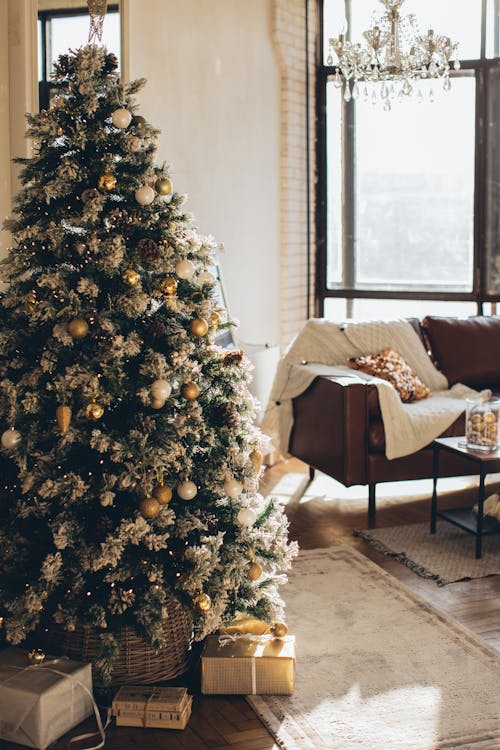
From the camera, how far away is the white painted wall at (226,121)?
5.14m

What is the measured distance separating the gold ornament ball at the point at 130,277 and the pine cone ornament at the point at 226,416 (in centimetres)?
48

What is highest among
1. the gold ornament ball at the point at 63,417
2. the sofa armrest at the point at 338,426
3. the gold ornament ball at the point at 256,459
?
the gold ornament ball at the point at 63,417

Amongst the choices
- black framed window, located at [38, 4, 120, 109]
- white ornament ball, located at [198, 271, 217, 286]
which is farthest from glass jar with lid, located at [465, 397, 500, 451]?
black framed window, located at [38, 4, 120, 109]

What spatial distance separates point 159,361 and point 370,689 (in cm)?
123

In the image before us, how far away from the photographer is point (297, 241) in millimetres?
6719

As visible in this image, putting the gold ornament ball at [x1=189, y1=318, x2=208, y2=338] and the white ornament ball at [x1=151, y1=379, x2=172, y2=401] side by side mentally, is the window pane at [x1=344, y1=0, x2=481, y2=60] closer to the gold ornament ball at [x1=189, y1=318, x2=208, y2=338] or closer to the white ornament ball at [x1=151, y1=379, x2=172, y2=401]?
the gold ornament ball at [x1=189, y1=318, x2=208, y2=338]

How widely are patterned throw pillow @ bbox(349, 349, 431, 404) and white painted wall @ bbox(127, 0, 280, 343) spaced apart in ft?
3.72

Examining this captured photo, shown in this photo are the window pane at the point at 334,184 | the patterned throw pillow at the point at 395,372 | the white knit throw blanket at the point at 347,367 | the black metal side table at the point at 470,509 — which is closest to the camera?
the black metal side table at the point at 470,509

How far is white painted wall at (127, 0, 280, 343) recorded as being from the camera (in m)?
5.14

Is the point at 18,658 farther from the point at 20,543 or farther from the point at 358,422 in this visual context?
the point at 358,422

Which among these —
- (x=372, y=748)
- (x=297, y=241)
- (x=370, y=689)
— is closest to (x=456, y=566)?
(x=370, y=689)

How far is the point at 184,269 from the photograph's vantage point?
284 centimetres

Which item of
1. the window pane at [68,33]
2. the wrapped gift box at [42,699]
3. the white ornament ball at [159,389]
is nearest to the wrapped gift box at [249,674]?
the wrapped gift box at [42,699]

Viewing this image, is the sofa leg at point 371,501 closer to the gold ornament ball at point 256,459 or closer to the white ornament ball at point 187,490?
the gold ornament ball at point 256,459
